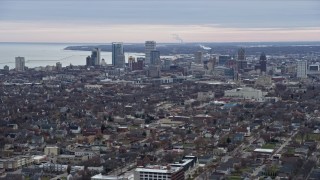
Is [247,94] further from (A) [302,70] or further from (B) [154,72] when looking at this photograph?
(B) [154,72]

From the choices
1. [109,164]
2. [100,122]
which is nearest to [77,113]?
[100,122]

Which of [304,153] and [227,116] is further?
[227,116]

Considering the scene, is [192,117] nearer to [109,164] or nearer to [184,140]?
[184,140]

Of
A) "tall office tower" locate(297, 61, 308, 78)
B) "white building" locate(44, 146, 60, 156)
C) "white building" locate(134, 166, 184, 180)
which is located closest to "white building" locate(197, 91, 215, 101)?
"tall office tower" locate(297, 61, 308, 78)

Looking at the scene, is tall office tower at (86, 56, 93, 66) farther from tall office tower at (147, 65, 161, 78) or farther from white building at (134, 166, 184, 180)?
white building at (134, 166, 184, 180)

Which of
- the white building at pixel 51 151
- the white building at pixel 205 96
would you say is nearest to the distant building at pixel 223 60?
the white building at pixel 205 96

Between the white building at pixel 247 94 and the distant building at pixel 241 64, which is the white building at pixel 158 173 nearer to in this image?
the white building at pixel 247 94
